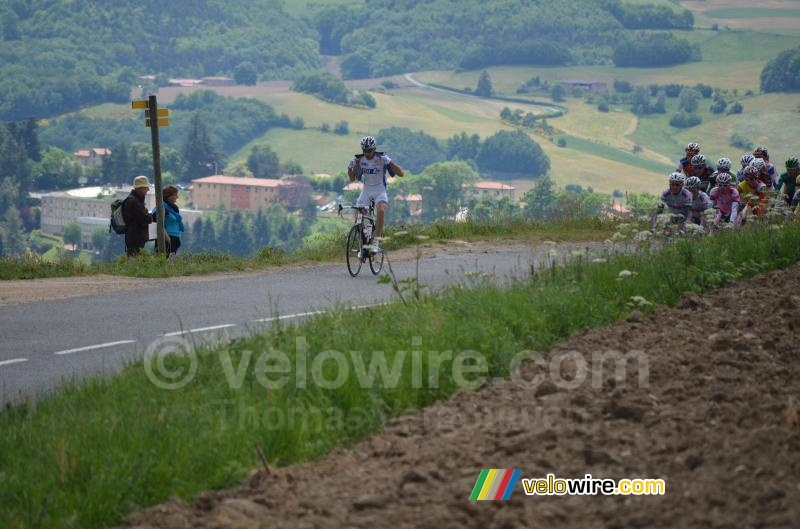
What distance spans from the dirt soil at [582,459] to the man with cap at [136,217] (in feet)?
37.3

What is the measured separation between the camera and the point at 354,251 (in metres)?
18.5

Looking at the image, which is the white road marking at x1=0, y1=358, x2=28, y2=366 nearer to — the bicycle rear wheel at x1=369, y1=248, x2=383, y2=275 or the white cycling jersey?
the bicycle rear wheel at x1=369, y1=248, x2=383, y2=275

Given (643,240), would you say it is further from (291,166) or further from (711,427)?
(291,166)

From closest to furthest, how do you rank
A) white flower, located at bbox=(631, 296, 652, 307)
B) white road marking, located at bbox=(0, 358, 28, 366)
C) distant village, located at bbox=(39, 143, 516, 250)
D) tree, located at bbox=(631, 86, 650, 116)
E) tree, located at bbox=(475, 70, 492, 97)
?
white flower, located at bbox=(631, 296, 652, 307)
white road marking, located at bbox=(0, 358, 28, 366)
distant village, located at bbox=(39, 143, 516, 250)
tree, located at bbox=(631, 86, 650, 116)
tree, located at bbox=(475, 70, 492, 97)

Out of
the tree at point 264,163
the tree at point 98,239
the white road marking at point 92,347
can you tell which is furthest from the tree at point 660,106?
the white road marking at point 92,347

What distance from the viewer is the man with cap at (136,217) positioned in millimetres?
19469

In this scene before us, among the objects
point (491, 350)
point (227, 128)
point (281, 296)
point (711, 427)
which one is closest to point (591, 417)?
point (711, 427)

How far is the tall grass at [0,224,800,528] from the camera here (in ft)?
24.0

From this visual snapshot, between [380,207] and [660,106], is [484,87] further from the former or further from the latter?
[380,207]

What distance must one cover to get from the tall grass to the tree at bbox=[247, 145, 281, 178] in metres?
122

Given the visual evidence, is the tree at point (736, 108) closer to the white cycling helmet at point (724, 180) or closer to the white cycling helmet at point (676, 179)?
the white cycling helmet at point (724, 180)

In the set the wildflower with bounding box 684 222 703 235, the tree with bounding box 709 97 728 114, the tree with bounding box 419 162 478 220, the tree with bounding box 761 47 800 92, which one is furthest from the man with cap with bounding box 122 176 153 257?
the tree with bounding box 761 47 800 92

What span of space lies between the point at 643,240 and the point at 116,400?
7056 millimetres

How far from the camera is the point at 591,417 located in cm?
756
